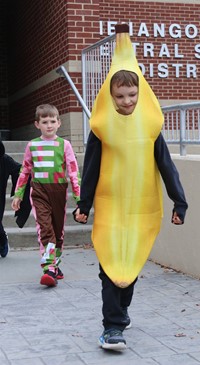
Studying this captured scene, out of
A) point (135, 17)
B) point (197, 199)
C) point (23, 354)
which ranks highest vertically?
point (135, 17)

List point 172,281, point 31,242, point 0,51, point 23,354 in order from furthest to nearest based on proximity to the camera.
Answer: point 0,51 → point 31,242 → point 172,281 → point 23,354

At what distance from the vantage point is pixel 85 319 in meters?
5.24

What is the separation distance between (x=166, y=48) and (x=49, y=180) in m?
6.09

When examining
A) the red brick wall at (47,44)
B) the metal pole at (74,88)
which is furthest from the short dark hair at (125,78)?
the red brick wall at (47,44)

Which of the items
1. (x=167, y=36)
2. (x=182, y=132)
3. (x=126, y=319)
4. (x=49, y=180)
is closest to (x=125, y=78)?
(x=126, y=319)

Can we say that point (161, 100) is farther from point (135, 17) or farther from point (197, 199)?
point (197, 199)

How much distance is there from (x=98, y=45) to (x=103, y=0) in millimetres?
2458

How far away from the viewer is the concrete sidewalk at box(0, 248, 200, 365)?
4.37 metres

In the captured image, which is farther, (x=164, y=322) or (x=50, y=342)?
(x=164, y=322)

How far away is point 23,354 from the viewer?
4.40 metres

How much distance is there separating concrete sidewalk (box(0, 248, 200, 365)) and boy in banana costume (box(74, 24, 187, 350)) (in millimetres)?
240

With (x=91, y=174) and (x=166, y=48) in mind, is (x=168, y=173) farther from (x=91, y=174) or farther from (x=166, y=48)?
(x=166, y=48)

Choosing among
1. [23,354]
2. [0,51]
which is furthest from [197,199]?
[0,51]

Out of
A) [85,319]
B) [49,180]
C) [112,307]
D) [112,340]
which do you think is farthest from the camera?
[49,180]
